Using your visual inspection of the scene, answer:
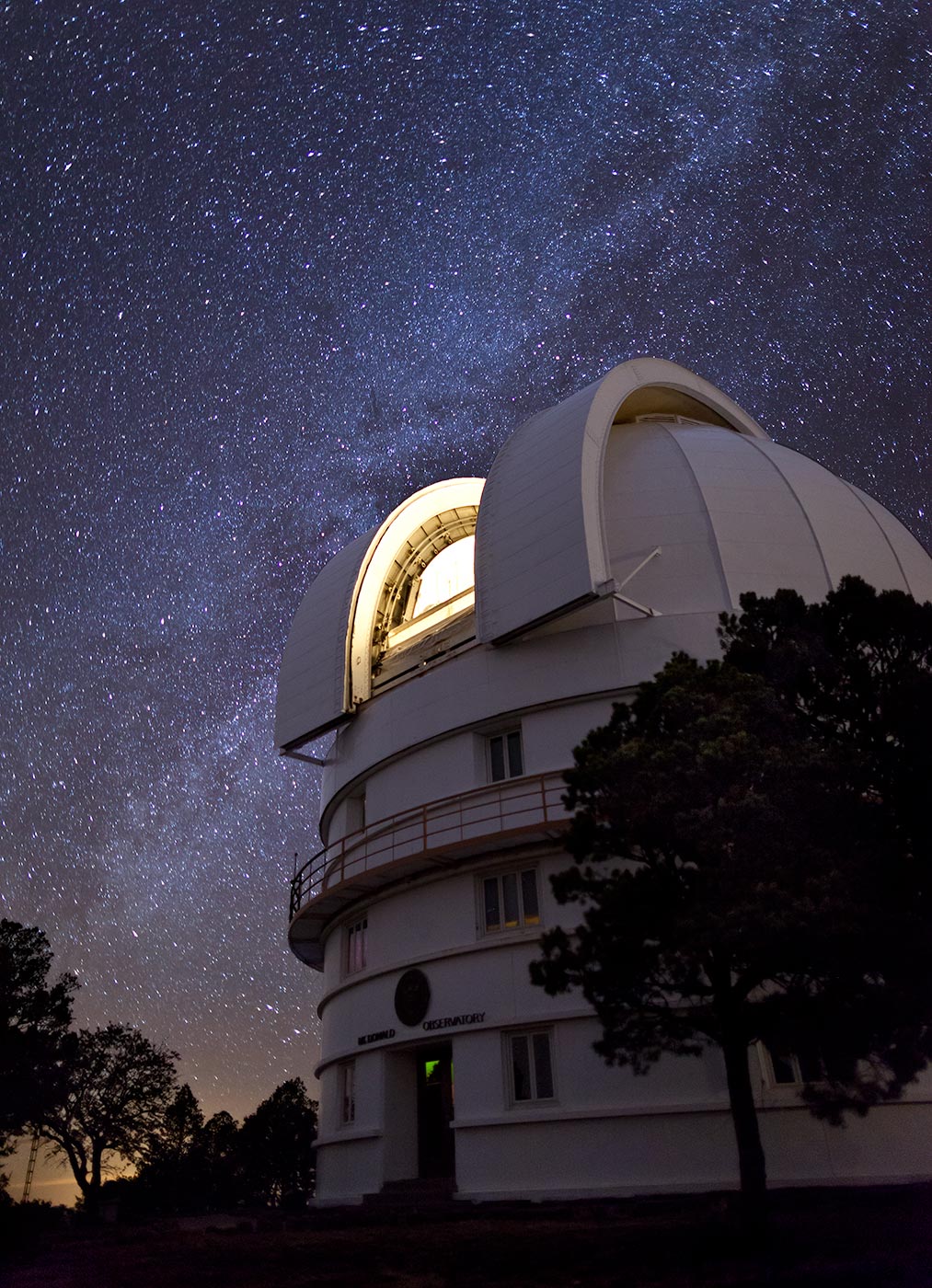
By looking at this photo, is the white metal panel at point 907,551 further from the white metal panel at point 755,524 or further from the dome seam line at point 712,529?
the dome seam line at point 712,529

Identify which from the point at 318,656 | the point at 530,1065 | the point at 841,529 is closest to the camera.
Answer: the point at 530,1065

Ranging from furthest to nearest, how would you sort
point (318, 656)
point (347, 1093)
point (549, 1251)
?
point (318, 656) < point (347, 1093) < point (549, 1251)

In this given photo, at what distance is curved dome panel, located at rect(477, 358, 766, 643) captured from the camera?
19422mm

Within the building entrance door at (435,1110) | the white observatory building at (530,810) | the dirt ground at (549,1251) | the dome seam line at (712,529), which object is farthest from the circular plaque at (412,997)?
the dome seam line at (712,529)

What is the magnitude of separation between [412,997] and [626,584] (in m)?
9.20

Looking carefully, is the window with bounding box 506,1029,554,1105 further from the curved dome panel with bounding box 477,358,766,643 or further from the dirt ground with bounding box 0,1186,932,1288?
the curved dome panel with bounding box 477,358,766,643

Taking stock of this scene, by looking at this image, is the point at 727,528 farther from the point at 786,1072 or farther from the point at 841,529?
the point at 786,1072

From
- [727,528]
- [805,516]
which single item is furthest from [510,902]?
[805,516]

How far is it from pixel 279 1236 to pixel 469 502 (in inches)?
767

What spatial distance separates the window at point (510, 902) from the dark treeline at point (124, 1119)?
7081mm

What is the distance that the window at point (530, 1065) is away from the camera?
695 inches

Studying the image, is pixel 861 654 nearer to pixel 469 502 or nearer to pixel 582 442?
pixel 582 442

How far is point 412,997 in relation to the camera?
19.8m

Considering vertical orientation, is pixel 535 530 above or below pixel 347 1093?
above
